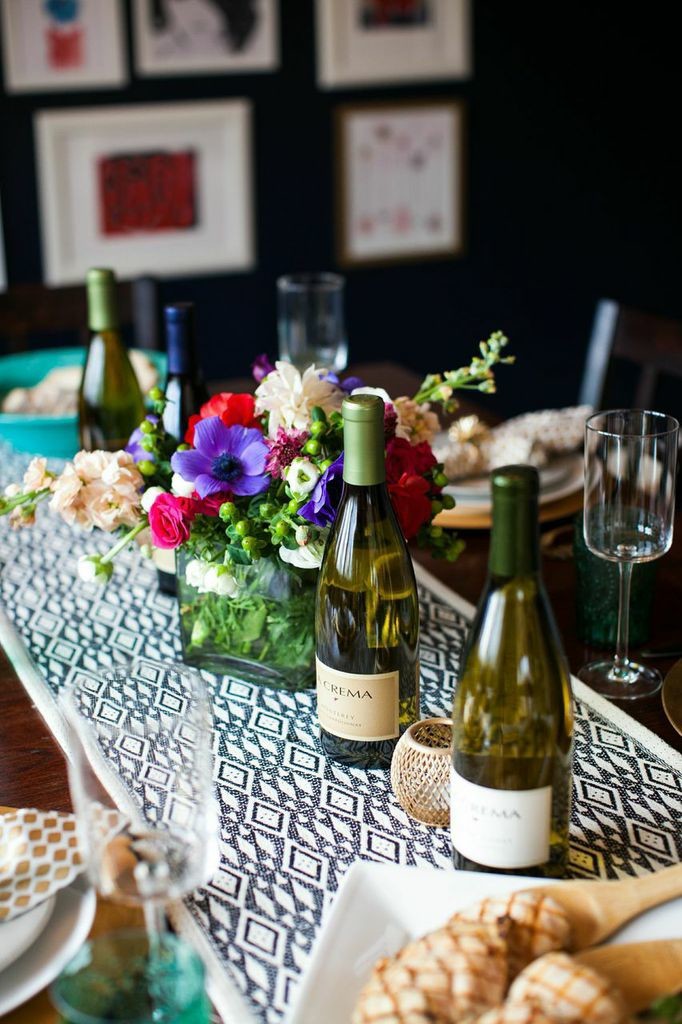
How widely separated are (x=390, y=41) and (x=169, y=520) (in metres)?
2.75

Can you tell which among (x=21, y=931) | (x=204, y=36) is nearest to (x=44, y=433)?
(x=21, y=931)

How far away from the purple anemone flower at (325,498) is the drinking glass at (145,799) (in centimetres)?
→ 20

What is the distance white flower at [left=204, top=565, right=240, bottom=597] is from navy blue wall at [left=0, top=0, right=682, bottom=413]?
7.86ft

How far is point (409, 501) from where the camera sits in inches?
40.3

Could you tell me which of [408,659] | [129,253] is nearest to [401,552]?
[408,659]

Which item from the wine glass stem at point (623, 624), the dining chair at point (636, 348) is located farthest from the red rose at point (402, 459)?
the dining chair at point (636, 348)

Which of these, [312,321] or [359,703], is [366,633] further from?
[312,321]

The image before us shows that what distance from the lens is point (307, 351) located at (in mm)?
1858

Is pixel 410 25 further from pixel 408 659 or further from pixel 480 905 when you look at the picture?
pixel 480 905

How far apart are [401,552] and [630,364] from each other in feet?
10.8

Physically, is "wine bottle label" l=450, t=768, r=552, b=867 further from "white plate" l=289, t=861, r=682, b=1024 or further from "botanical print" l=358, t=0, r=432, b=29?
"botanical print" l=358, t=0, r=432, b=29

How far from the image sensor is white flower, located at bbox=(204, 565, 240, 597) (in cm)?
104

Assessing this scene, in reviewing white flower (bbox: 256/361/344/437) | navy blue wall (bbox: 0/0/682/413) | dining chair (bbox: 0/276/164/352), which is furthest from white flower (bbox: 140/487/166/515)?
navy blue wall (bbox: 0/0/682/413)

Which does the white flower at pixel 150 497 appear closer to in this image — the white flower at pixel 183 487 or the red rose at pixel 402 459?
the white flower at pixel 183 487
